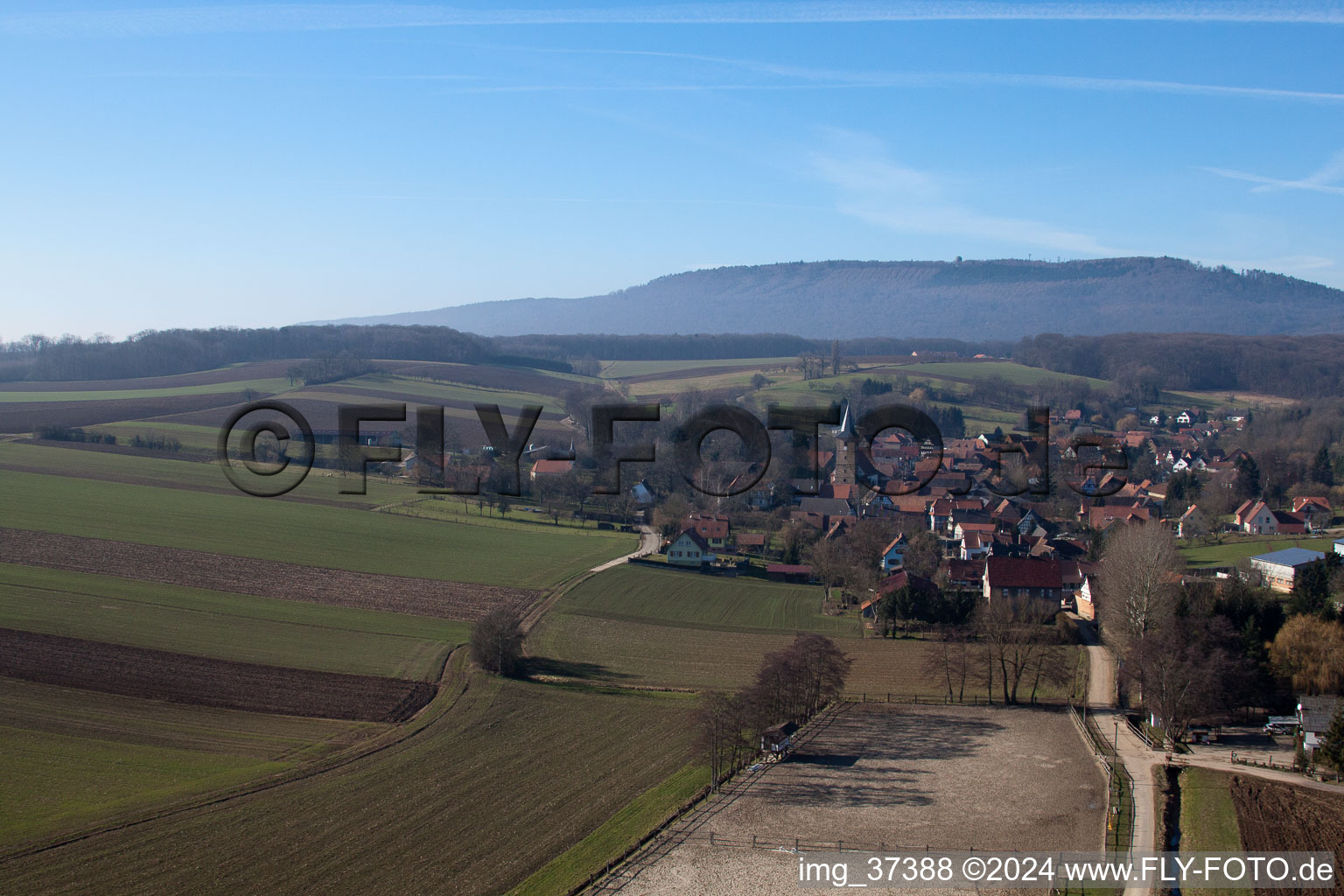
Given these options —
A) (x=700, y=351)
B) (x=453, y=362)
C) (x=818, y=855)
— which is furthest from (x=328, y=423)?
(x=700, y=351)

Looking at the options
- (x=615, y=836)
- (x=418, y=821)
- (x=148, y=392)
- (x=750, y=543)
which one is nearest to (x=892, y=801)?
(x=615, y=836)

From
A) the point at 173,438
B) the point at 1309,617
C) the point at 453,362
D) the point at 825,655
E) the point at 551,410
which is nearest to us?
the point at 825,655

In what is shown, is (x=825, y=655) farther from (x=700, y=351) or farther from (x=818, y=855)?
(x=700, y=351)

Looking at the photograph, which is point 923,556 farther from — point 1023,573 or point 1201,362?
point 1201,362

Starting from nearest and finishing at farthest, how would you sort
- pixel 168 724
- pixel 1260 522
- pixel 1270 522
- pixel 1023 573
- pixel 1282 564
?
pixel 168 724 < pixel 1023 573 < pixel 1282 564 < pixel 1270 522 < pixel 1260 522

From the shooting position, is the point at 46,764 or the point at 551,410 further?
the point at 551,410

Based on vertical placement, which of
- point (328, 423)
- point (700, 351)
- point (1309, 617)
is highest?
point (700, 351)
